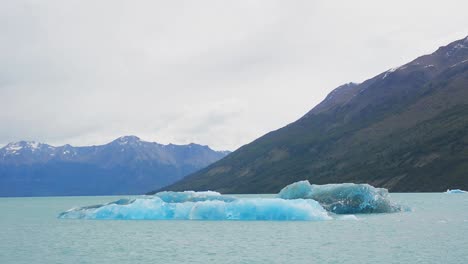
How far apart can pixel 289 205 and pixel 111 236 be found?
A: 18.9 m

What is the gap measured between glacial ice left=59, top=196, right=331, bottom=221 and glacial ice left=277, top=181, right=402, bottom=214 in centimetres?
500

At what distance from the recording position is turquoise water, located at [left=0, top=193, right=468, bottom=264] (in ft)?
115

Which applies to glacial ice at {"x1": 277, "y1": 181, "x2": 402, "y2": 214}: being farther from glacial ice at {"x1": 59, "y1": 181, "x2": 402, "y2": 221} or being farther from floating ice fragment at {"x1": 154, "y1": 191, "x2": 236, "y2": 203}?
floating ice fragment at {"x1": 154, "y1": 191, "x2": 236, "y2": 203}

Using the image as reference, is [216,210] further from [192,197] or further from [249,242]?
[249,242]

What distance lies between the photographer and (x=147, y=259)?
116 feet

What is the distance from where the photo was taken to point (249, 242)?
42.4m

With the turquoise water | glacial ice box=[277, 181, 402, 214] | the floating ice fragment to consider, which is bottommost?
the turquoise water

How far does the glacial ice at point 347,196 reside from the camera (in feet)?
209

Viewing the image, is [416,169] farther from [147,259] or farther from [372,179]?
[147,259]

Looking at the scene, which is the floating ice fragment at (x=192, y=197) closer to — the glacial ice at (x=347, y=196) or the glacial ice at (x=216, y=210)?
the glacial ice at (x=216, y=210)

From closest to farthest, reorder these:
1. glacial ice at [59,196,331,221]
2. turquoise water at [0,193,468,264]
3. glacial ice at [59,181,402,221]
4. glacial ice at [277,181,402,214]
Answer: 1. turquoise water at [0,193,468,264]
2. glacial ice at [59,196,331,221]
3. glacial ice at [59,181,402,221]
4. glacial ice at [277,181,402,214]

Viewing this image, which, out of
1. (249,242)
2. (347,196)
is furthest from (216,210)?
(249,242)

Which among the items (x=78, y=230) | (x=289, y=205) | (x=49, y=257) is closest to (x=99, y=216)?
(x=78, y=230)

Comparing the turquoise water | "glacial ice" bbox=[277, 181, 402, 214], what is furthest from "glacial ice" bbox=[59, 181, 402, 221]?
the turquoise water
